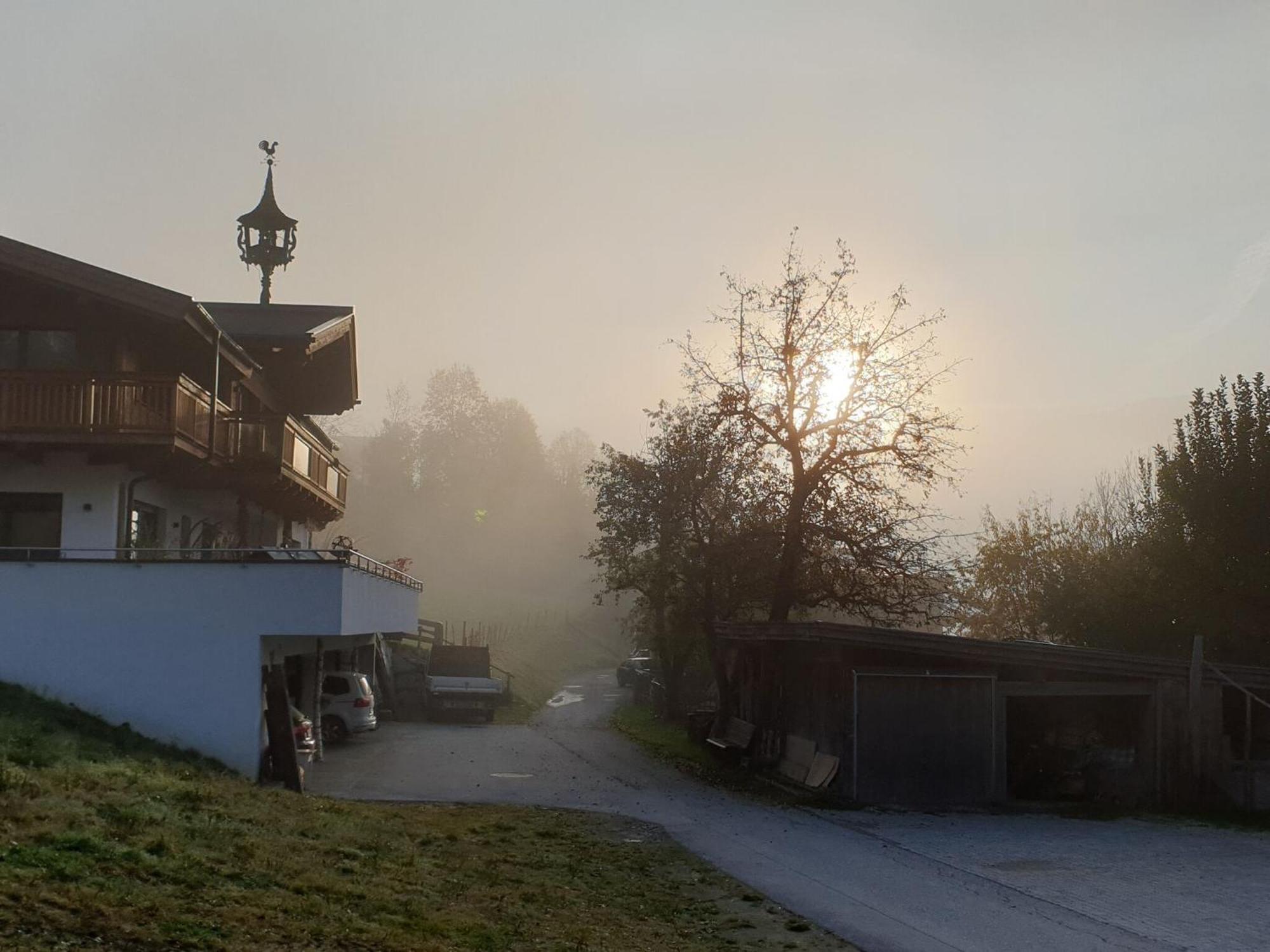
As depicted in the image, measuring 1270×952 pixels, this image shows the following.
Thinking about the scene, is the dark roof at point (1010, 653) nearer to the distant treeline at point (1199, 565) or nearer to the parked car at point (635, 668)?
the distant treeline at point (1199, 565)

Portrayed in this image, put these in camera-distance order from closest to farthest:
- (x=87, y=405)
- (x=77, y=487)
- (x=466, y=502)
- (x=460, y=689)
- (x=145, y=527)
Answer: (x=87, y=405) < (x=77, y=487) < (x=145, y=527) < (x=460, y=689) < (x=466, y=502)

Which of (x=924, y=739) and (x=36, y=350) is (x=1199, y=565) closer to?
(x=924, y=739)

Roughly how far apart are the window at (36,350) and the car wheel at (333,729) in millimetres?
11231

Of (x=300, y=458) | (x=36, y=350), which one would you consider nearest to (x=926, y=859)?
(x=36, y=350)

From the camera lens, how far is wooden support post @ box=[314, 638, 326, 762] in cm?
2767

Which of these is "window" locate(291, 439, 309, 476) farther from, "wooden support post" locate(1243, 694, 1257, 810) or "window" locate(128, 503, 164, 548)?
"wooden support post" locate(1243, 694, 1257, 810)

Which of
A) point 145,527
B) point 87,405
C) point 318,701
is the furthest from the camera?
point 318,701

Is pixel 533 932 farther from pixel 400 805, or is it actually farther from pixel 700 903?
pixel 400 805

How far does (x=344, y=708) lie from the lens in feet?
104

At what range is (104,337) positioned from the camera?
2439 centimetres

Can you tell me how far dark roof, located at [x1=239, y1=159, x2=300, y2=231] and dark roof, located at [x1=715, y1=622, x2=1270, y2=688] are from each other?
21573 mm

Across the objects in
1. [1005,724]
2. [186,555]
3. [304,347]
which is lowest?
[1005,724]

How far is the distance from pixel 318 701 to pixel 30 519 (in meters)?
7.37

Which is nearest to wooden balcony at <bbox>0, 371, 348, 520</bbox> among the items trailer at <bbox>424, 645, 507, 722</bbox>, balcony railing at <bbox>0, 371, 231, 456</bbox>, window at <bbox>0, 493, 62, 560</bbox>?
balcony railing at <bbox>0, 371, 231, 456</bbox>
